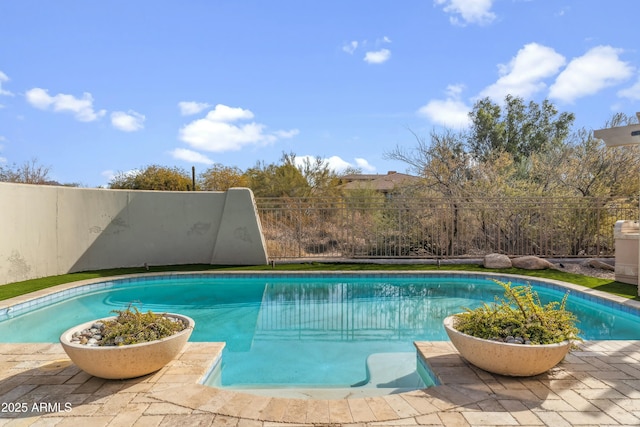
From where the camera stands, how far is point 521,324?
317cm

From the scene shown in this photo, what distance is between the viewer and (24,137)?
13336 mm

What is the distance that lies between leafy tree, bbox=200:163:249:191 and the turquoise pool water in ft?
35.1

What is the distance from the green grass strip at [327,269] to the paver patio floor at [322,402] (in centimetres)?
433

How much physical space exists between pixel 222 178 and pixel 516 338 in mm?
17982

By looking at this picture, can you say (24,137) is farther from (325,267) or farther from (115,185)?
(325,267)

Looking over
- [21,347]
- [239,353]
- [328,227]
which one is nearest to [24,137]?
[328,227]

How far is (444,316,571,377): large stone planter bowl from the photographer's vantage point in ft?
9.67

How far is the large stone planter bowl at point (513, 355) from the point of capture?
2947 millimetres

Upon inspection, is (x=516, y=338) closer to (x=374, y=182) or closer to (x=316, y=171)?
(x=316, y=171)

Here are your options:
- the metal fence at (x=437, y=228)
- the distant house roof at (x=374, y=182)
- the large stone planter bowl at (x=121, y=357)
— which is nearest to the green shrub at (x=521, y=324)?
the large stone planter bowl at (x=121, y=357)

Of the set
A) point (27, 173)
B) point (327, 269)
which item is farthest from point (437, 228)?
point (27, 173)

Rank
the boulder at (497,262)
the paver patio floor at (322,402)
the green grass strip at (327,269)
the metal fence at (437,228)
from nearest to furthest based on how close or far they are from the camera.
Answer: the paver patio floor at (322,402)
the green grass strip at (327,269)
the boulder at (497,262)
the metal fence at (437,228)

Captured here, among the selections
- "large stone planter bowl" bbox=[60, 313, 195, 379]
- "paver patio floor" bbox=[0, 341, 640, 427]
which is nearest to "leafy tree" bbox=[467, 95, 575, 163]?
"paver patio floor" bbox=[0, 341, 640, 427]

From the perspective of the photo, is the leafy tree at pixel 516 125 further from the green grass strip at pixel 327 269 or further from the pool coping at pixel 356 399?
the pool coping at pixel 356 399
